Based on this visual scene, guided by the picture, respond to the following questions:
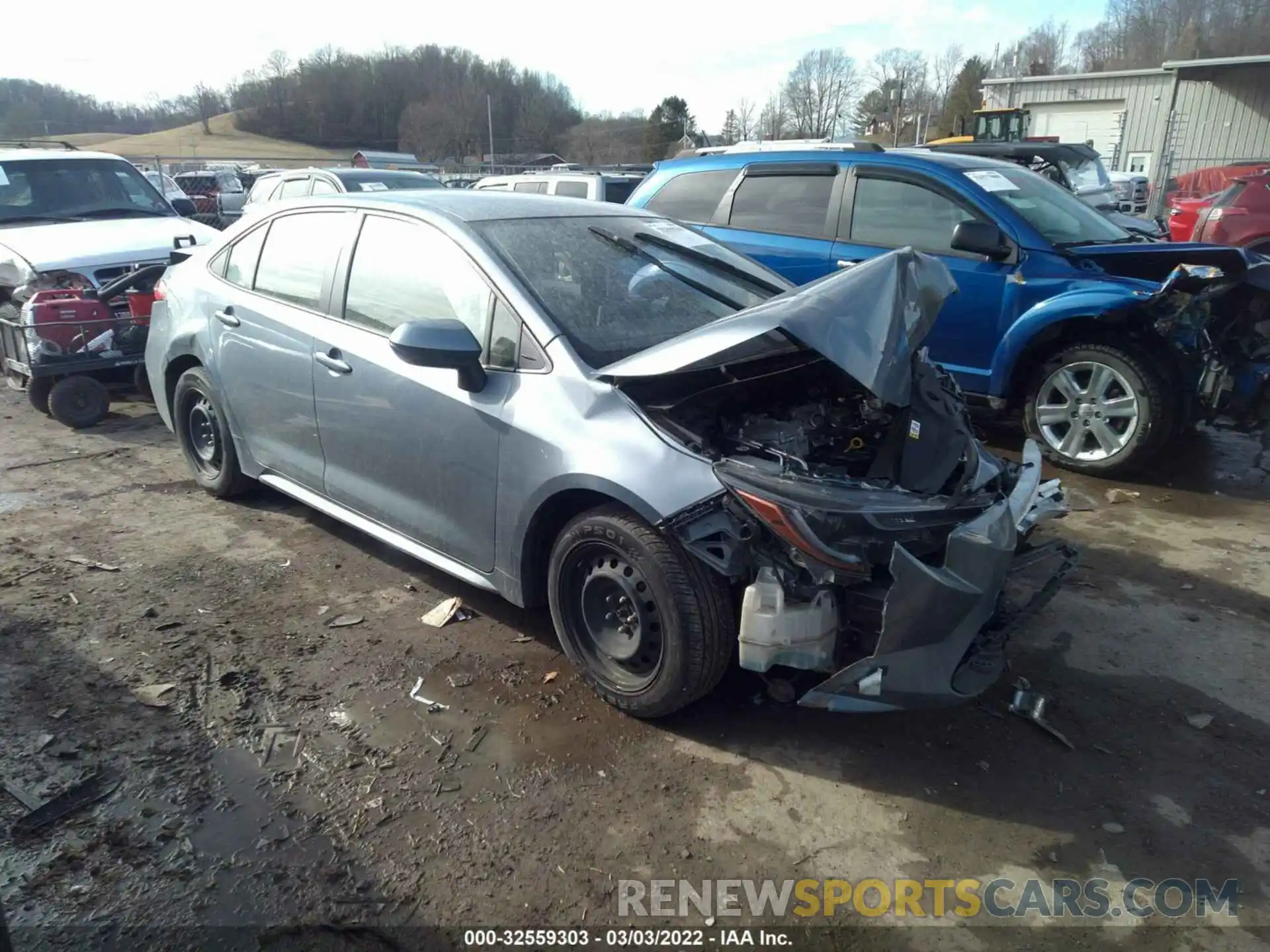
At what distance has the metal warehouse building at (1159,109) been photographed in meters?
31.2

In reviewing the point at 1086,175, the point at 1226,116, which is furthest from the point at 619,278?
the point at 1226,116

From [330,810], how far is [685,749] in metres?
1.21

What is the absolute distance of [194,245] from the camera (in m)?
7.96

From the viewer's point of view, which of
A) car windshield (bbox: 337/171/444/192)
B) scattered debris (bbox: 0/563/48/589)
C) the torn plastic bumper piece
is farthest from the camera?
car windshield (bbox: 337/171/444/192)

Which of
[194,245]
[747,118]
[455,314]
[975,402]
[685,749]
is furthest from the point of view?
[747,118]

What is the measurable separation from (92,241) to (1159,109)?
36904mm

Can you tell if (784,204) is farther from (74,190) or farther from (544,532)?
(74,190)

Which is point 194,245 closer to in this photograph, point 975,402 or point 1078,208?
point 975,402

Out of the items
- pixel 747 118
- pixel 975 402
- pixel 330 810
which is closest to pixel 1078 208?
pixel 975 402

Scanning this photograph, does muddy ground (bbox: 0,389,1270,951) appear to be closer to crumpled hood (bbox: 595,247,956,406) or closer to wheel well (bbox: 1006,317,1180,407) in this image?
crumpled hood (bbox: 595,247,956,406)

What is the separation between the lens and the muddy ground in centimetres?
252

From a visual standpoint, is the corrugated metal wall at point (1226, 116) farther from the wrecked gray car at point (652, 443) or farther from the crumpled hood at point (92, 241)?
the wrecked gray car at point (652, 443)

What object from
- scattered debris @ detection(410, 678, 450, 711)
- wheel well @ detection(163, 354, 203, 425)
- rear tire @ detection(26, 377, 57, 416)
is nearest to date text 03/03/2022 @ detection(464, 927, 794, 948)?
scattered debris @ detection(410, 678, 450, 711)

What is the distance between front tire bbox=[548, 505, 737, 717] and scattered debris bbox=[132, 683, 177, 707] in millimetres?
1548
